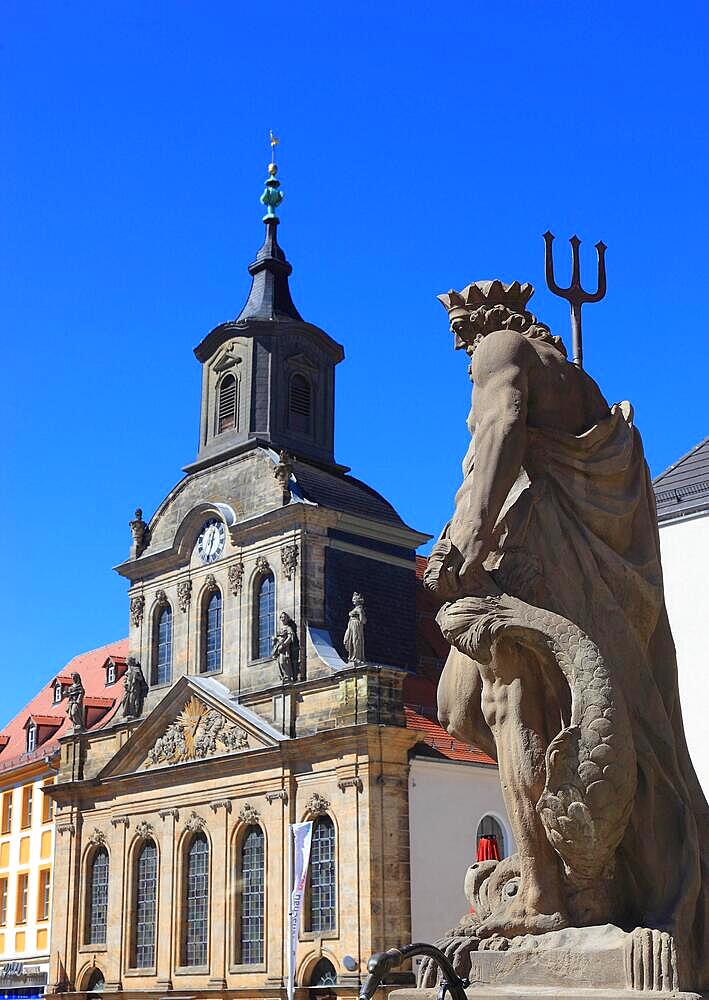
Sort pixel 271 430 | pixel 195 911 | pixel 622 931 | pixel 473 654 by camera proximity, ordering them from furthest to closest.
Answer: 1. pixel 271 430
2. pixel 195 911
3. pixel 473 654
4. pixel 622 931

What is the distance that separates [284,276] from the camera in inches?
1594

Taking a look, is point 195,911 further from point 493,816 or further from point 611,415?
point 611,415

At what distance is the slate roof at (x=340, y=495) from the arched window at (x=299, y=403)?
1520 millimetres

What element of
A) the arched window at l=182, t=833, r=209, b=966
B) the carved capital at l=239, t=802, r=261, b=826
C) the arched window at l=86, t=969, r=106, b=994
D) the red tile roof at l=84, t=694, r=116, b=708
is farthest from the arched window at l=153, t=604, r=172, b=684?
the red tile roof at l=84, t=694, r=116, b=708

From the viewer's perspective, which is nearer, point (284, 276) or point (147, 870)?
point (147, 870)

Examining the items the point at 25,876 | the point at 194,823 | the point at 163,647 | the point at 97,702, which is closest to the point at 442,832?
the point at 194,823

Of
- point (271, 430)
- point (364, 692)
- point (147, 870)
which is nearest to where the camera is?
point (364, 692)

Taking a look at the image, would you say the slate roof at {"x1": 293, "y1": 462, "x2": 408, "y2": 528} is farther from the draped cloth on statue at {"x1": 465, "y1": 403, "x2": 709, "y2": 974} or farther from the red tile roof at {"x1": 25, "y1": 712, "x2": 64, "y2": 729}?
the draped cloth on statue at {"x1": 465, "y1": 403, "x2": 709, "y2": 974}

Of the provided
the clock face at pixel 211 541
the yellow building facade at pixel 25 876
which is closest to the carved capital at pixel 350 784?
the clock face at pixel 211 541

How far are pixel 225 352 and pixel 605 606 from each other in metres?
34.3

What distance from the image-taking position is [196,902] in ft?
103

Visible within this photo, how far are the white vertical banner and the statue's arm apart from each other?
71.2 ft

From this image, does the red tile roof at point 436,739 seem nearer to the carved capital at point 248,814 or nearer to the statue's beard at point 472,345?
the carved capital at point 248,814

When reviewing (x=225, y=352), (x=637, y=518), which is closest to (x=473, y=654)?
(x=637, y=518)
